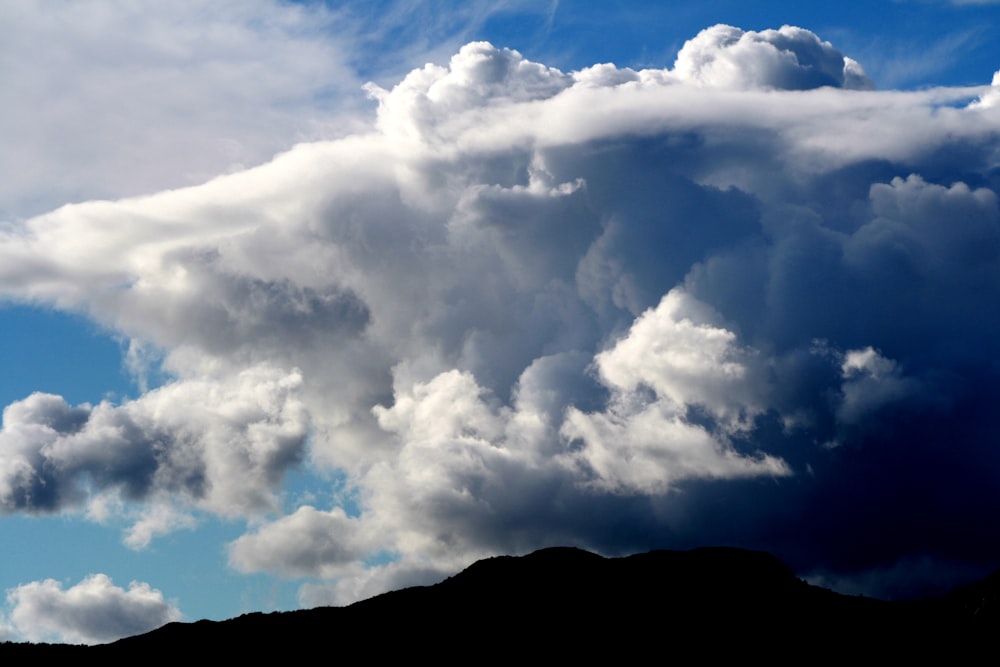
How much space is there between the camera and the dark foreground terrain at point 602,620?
374ft

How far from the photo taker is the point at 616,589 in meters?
127

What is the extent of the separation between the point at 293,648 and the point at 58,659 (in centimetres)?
2958

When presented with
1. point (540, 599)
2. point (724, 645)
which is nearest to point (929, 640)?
point (724, 645)

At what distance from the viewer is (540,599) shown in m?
127

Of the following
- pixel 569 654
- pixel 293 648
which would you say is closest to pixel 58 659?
pixel 293 648

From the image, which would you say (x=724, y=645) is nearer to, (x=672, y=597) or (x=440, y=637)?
(x=672, y=597)

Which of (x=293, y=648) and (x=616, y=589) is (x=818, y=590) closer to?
(x=616, y=589)

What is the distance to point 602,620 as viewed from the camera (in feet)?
399

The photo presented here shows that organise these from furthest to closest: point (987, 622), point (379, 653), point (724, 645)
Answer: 1. point (379, 653)
2. point (724, 645)
3. point (987, 622)

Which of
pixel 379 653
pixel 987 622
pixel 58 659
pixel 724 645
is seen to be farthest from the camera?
pixel 58 659

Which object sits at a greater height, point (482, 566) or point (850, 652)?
point (482, 566)

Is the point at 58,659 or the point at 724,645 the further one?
the point at 58,659

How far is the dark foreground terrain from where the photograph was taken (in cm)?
11394

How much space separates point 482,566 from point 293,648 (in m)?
25.1
